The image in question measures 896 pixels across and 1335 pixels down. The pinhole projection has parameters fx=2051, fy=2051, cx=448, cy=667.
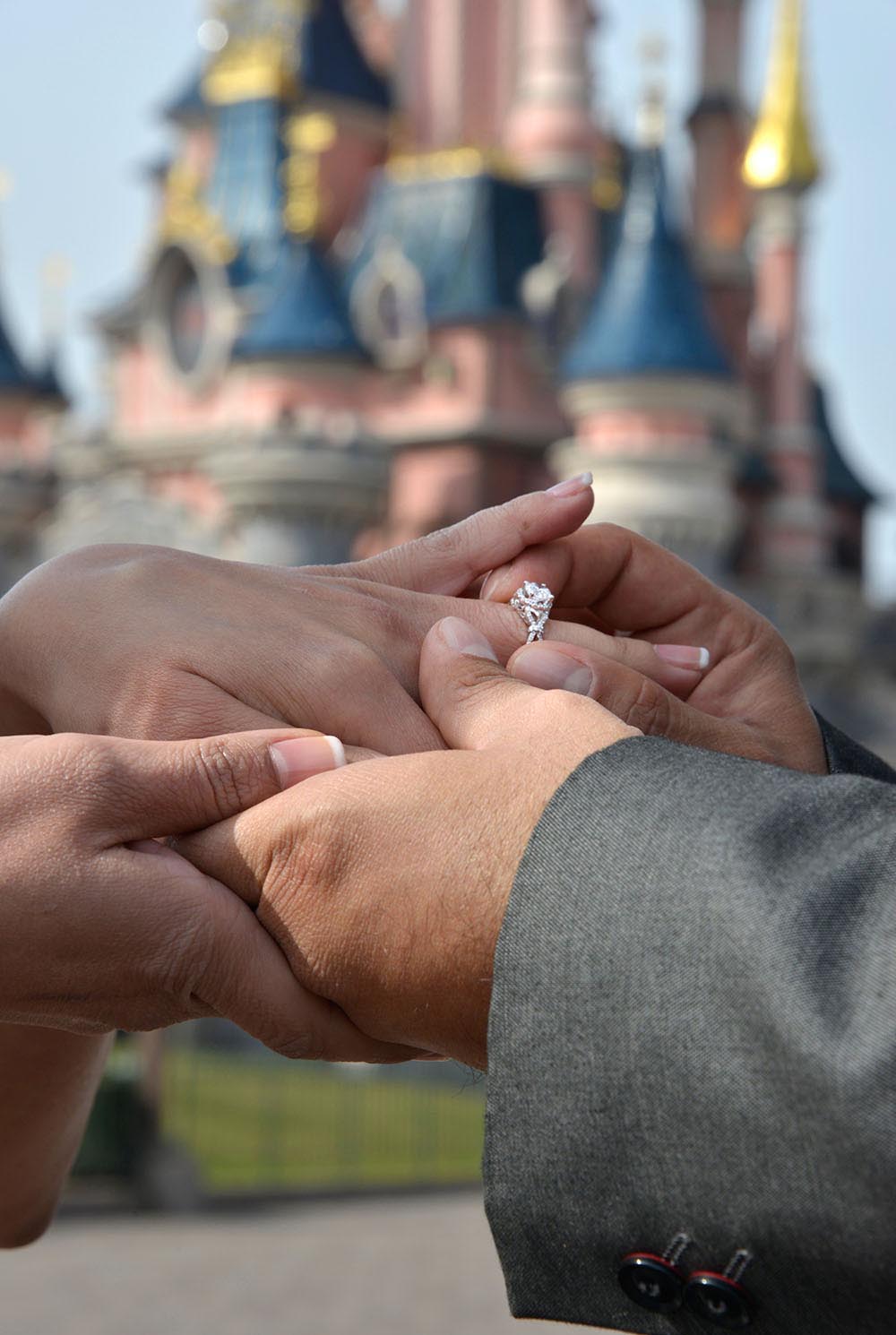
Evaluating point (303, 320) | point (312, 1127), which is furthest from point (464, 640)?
point (303, 320)

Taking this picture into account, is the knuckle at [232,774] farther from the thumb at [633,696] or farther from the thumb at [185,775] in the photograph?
the thumb at [633,696]

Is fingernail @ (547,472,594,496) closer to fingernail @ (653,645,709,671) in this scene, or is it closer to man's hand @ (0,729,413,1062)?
fingernail @ (653,645,709,671)

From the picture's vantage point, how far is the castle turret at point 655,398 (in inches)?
835

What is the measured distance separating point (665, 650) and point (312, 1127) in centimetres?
1339

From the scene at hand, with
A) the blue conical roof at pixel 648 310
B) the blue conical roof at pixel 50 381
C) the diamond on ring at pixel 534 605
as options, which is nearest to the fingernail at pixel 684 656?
the diamond on ring at pixel 534 605

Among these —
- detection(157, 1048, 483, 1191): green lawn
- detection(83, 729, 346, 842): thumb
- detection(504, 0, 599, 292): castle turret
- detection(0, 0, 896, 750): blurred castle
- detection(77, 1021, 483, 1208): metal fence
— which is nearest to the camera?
detection(83, 729, 346, 842): thumb

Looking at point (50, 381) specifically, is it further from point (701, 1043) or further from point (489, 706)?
point (701, 1043)

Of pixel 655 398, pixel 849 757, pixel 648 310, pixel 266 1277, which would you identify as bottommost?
pixel 266 1277

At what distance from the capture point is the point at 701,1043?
1114mm

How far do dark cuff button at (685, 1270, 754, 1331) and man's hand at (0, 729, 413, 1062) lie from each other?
0.35 meters

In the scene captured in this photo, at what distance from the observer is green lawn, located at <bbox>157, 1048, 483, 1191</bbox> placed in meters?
13.8

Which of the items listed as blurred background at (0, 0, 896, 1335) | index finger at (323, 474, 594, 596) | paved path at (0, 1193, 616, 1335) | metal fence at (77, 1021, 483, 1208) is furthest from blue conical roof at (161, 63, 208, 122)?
index finger at (323, 474, 594, 596)

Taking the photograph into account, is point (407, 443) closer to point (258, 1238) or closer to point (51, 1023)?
point (258, 1238)

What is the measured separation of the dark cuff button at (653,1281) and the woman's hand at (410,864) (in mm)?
185
